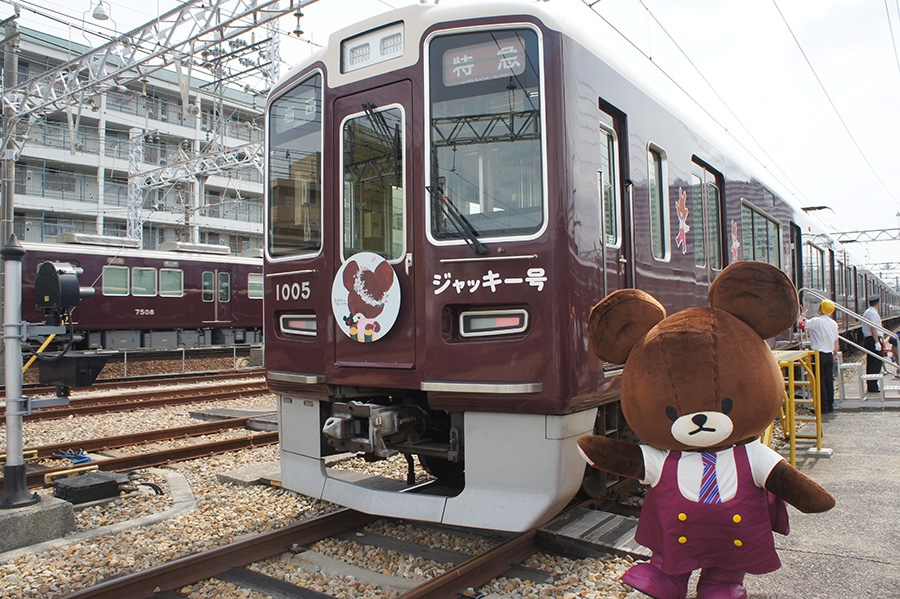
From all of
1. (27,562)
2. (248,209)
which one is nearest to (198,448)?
(27,562)

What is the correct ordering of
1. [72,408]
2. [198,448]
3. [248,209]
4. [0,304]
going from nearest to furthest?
[198,448], [72,408], [0,304], [248,209]

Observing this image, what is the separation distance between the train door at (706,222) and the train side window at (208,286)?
1601cm

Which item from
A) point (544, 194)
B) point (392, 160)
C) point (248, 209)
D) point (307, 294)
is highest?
point (248, 209)

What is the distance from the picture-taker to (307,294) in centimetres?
466

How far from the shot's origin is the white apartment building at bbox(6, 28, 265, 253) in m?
33.8

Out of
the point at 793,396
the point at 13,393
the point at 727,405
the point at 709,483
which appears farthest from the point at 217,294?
the point at 727,405

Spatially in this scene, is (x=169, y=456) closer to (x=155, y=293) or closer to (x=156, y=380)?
(x=156, y=380)

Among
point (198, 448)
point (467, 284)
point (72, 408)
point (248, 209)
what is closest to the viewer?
point (467, 284)

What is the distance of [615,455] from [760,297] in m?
0.90

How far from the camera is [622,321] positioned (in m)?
3.00

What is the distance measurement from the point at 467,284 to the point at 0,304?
46.2ft

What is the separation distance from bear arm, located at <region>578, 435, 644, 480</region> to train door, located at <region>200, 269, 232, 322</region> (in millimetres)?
18060

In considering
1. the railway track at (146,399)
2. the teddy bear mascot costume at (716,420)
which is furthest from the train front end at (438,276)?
the railway track at (146,399)

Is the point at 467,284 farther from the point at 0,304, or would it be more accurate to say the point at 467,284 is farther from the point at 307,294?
the point at 0,304
